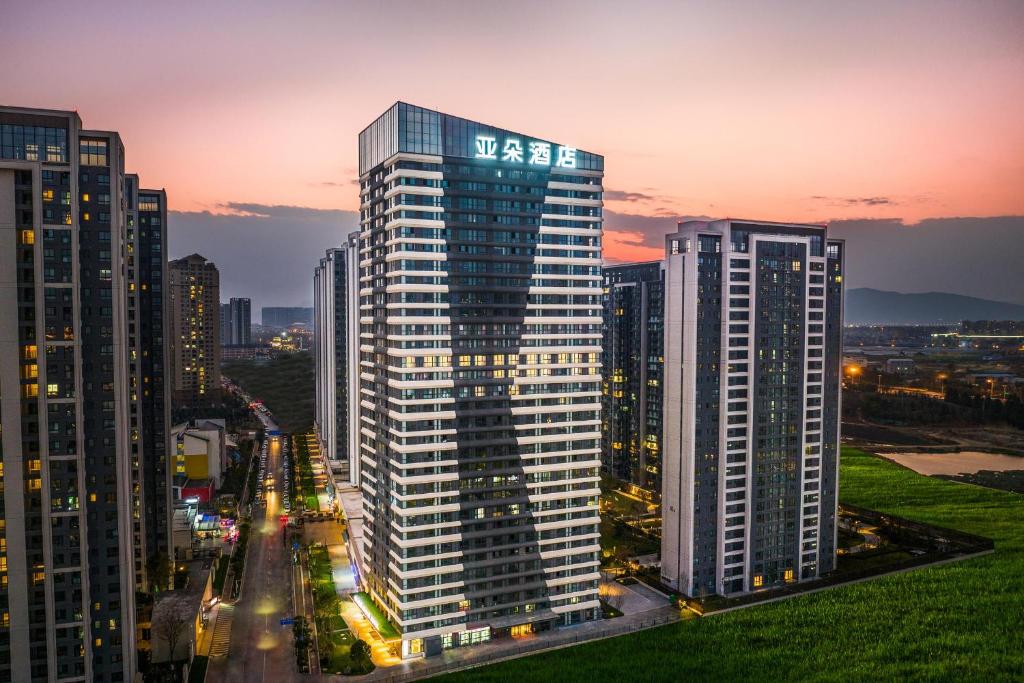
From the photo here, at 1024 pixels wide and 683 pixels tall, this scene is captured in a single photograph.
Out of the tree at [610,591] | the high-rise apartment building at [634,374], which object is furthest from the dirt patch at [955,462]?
the tree at [610,591]

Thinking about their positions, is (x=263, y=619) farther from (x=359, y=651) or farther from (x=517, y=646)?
(x=517, y=646)

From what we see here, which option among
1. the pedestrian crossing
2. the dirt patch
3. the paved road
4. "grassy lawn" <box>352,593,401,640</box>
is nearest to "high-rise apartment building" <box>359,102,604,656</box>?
"grassy lawn" <box>352,593,401,640</box>

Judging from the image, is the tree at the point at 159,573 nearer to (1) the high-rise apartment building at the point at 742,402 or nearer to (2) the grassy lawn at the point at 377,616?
(2) the grassy lawn at the point at 377,616

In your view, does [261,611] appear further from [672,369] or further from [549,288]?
[672,369]

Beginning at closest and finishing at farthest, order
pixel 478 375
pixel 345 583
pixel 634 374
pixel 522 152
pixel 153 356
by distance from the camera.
→ pixel 478 375
pixel 522 152
pixel 345 583
pixel 153 356
pixel 634 374

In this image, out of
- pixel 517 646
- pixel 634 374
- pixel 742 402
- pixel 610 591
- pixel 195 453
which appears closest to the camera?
pixel 517 646

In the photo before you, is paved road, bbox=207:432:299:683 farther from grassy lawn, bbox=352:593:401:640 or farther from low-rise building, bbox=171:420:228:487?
low-rise building, bbox=171:420:228:487

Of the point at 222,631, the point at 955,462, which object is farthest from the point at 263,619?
the point at 955,462
